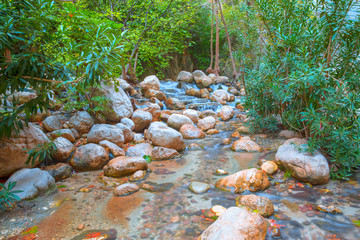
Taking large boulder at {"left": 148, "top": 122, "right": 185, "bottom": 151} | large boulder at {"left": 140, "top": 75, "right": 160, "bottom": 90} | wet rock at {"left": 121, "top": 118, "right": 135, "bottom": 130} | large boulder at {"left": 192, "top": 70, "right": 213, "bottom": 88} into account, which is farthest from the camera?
large boulder at {"left": 192, "top": 70, "right": 213, "bottom": 88}

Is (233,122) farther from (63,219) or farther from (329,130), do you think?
(63,219)

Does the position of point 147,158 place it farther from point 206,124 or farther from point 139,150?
point 206,124

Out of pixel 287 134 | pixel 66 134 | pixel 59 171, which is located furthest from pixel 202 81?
pixel 59 171

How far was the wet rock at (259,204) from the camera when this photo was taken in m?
2.55

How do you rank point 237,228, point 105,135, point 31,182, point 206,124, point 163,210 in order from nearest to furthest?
point 237,228
point 163,210
point 31,182
point 105,135
point 206,124

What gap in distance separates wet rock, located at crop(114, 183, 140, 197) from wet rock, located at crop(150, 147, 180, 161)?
4.52 feet

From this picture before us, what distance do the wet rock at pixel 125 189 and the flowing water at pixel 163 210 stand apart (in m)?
0.08

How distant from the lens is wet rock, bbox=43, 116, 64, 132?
16.1ft

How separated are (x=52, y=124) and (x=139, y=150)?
7.10 feet

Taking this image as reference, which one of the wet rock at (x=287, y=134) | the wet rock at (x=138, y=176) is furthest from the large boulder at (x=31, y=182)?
the wet rock at (x=287, y=134)

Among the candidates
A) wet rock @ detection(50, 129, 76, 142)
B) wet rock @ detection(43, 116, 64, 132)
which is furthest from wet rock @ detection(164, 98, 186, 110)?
wet rock @ detection(50, 129, 76, 142)

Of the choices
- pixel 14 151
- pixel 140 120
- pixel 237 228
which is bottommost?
pixel 237 228

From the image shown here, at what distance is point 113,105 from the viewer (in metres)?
5.90

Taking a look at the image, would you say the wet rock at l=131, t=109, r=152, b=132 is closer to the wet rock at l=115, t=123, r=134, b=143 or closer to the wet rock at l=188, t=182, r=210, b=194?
the wet rock at l=115, t=123, r=134, b=143
